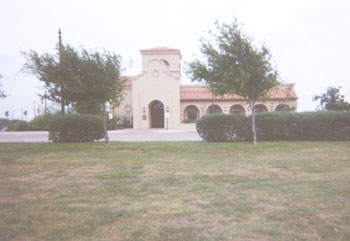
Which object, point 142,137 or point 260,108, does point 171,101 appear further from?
point 142,137

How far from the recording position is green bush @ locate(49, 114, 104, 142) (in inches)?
544

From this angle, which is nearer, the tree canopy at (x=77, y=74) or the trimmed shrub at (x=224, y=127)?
the tree canopy at (x=77, y=74)

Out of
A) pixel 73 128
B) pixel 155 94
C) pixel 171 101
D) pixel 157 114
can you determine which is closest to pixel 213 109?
pixel 171 101

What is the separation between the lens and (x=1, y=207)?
378 centimetres

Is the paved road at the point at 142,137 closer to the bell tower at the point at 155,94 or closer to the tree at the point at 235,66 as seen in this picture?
the tree at the point at 235,66

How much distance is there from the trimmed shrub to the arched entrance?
67.3 feet

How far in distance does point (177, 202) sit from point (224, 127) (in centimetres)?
969

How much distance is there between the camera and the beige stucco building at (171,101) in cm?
3148

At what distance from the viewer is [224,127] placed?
1320 centimetres


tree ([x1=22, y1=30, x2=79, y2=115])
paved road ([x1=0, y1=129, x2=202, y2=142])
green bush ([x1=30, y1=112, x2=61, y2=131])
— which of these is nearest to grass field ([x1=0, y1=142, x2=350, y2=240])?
tree ([x1=22, y1=30, x2=79, y2=115])

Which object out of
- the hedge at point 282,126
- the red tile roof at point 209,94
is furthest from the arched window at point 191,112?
the hedge at point 282,126

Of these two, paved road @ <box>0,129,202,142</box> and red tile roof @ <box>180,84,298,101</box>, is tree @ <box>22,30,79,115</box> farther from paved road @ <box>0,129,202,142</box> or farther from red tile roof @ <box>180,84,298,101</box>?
red tile roof @ <box>180,84,298,101</box>

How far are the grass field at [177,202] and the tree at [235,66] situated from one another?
5.37 meters

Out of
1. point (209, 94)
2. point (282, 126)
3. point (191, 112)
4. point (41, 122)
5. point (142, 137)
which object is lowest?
point (142, 137)
